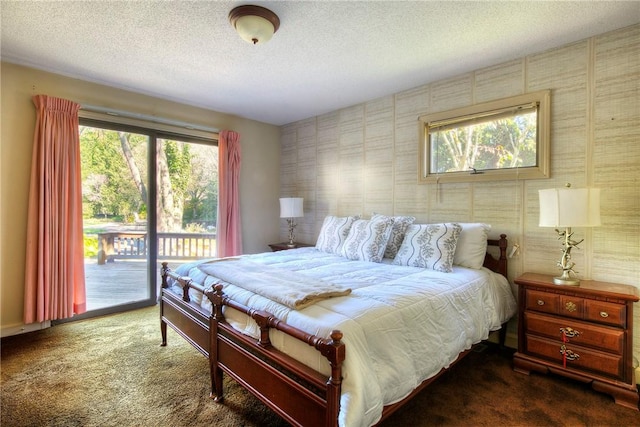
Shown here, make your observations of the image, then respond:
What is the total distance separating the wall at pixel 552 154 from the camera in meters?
2.20

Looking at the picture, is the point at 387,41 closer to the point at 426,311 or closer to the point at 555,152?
the point at 555,152

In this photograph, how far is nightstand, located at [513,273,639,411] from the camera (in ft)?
6.27

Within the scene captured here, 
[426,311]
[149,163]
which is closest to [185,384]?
[426,311]

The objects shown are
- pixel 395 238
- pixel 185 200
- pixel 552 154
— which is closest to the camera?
pixel 552 154

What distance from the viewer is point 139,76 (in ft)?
10.1

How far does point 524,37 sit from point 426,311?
219 cm

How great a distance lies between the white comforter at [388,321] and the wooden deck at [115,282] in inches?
62.2

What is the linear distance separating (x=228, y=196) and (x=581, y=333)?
12.6 feet

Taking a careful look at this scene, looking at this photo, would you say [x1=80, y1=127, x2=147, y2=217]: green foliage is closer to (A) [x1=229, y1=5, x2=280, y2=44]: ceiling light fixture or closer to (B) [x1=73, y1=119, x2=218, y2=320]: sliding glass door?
(B) [x1=73, y1=119, x2=218, y2=320]: sliding glass door

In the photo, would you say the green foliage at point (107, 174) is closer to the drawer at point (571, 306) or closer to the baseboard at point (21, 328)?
the baseboard at point (21, 328)

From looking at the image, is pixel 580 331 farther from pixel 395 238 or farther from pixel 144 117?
pixel 144 117

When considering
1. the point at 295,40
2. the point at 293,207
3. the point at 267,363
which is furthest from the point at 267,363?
the point at 293,207

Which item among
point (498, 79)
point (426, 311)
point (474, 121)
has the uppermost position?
point (498, 79)

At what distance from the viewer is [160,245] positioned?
3.82m
